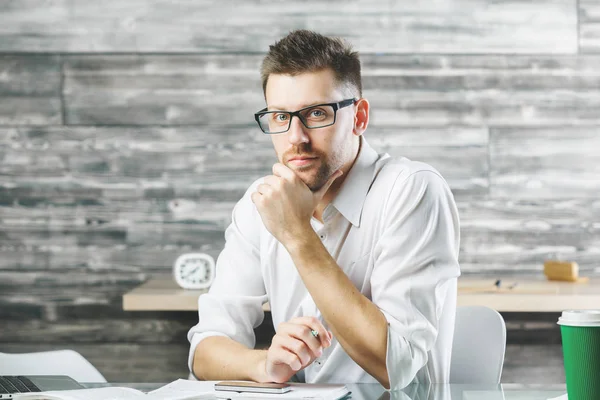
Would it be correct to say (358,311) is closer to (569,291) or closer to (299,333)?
(299,333)

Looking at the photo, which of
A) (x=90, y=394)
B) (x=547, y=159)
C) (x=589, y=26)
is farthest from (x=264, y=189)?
(x=589, y=26)

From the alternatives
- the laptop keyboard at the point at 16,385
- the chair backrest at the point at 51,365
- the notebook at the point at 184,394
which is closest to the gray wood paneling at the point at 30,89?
the chair backrest at the point at 51,365

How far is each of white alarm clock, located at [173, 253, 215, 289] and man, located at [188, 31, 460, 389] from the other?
3.28 feet

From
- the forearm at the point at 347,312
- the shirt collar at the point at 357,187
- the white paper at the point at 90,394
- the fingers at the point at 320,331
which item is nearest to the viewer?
the white paper at the point at 90,394

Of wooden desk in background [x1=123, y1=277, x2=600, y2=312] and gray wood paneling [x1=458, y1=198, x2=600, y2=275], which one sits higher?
gray wood paneling [x1=458, y1=198, x2=600, y2=275]

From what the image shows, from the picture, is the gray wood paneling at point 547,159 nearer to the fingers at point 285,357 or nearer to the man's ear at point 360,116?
the man's ear at point 360,116

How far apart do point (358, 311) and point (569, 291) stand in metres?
1.34

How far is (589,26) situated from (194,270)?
175cm

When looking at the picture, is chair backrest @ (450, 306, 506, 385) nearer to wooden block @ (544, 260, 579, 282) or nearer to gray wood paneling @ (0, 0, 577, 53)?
wooden block @ (544, 260, 579, 282)

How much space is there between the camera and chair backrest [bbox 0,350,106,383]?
64.2 inches

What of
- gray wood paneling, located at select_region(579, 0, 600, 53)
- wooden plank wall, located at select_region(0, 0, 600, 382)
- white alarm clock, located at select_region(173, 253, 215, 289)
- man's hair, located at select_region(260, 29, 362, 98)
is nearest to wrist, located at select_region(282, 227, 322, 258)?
man's hair, located at select_region(260, 29, 362, 98)

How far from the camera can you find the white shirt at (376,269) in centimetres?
138

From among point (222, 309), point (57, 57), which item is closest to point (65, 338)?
point (57, 57)

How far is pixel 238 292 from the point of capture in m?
1.64
